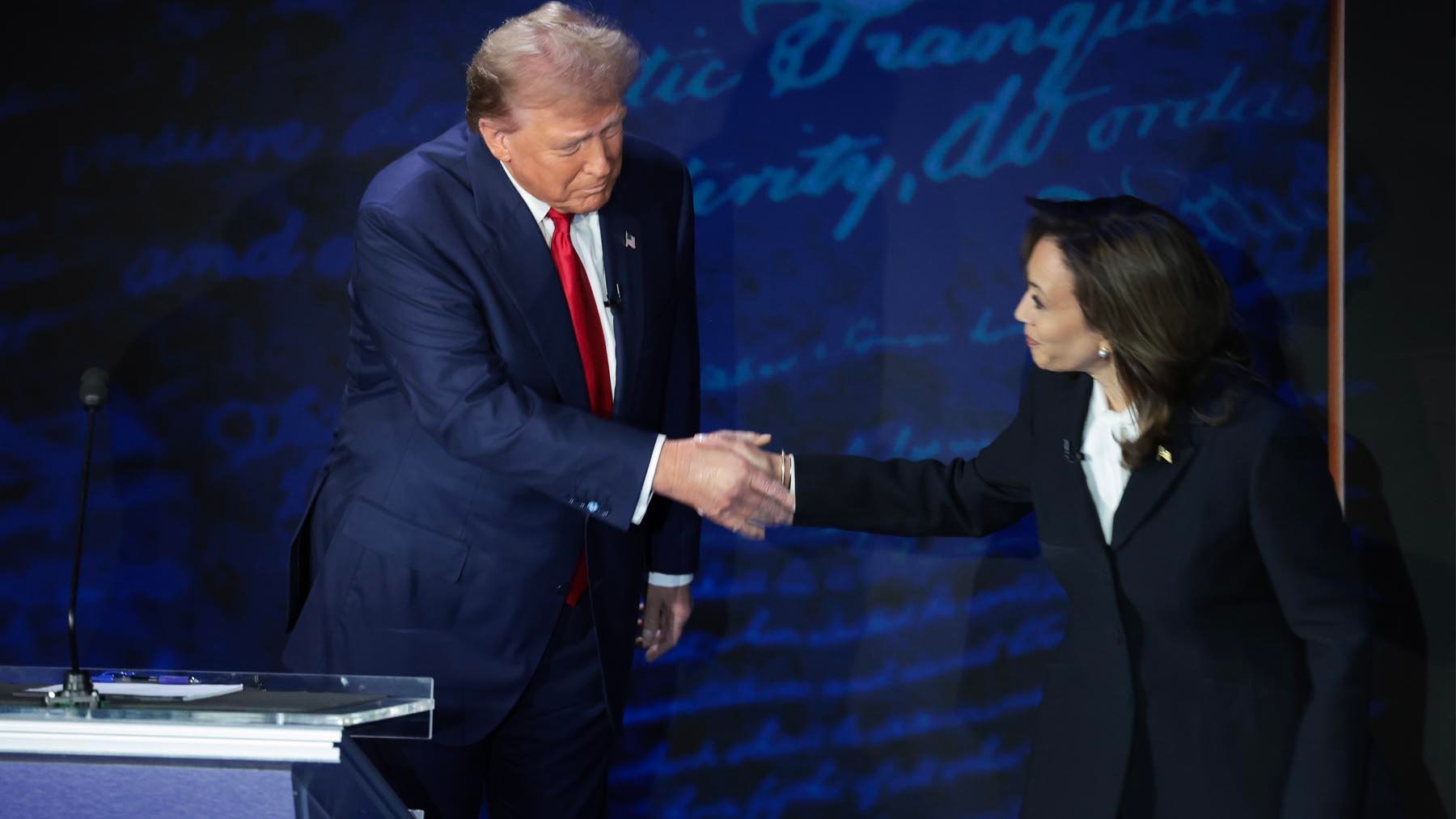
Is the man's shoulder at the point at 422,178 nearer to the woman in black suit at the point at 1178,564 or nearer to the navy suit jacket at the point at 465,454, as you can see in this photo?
the navy suit jacket at the point at 465,454

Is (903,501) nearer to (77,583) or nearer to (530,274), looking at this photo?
(530,274)

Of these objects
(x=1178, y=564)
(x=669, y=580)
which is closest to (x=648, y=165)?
(x=669, y=580)

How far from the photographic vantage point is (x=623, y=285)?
7.93 ft

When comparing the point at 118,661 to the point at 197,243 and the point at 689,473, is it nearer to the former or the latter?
the point at 197,243

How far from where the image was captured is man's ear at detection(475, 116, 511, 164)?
2326 mm

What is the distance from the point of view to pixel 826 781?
3.22 meters

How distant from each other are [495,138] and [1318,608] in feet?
4.83

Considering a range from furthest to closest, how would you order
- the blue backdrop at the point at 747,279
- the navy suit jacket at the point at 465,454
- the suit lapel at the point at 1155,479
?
the blue backdrop at the point at 747,279 < the navy suit jacket at the point at 465,454 < the suit lapel at the point at 1155,479

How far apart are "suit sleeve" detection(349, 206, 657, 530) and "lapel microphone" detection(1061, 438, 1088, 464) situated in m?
0.68

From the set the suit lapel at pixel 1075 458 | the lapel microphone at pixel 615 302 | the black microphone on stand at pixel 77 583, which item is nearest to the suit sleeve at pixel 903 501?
the suit lapel at pixel 1075 458

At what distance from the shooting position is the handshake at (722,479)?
2.33 metres

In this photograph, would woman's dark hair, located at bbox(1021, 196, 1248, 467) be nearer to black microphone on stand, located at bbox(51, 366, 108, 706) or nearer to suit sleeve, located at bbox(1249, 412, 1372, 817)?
suit sleeve, located at bbox(1249, 412, 1372, 817)

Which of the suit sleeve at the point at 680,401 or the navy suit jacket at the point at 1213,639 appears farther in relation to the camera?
the suit sleeve at the point at 680,401

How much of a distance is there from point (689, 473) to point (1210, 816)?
3.16 feet
